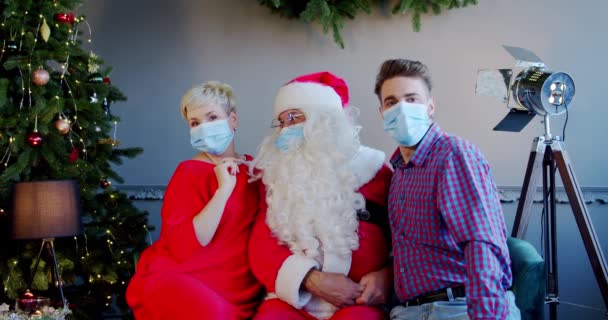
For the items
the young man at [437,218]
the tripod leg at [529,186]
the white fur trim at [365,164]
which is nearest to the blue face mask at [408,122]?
the young man at [437,218]

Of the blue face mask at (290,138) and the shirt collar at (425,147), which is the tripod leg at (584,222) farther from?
the blue face mask at (290,138)

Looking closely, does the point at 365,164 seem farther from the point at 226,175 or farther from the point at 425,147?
the point at 226,175

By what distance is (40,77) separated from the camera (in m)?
2.93

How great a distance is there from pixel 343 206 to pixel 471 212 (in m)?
0.59

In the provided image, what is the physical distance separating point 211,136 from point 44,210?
2.82ft

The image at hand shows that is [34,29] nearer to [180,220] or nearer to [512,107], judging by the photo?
[180,220]

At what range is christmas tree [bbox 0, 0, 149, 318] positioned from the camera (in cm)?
293

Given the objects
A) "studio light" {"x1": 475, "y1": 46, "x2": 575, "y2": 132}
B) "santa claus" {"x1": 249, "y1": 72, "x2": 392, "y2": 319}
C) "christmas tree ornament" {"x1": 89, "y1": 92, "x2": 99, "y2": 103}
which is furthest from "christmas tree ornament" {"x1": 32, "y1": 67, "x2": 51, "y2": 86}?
"studio light" {"x1": 475, "y1": 46, "x2": 575, "y2": 132}

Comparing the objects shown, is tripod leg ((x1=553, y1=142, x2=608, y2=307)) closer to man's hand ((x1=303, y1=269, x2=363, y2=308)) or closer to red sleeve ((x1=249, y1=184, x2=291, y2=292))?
man's hand ((x1=303, y1=269, x2=363, y2=308))

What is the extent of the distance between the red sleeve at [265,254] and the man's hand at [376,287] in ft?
1.01

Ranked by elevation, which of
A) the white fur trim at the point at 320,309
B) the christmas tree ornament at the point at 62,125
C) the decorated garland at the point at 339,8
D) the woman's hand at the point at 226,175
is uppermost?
the decorated garland at the point at 339,8

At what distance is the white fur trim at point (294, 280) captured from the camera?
7.32 ft

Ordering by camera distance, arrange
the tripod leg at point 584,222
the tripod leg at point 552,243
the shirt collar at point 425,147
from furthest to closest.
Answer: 1. the tripod leg at point 552,243
2. the tripod leg at point 584,222
3. the shirt collar at point 425,147

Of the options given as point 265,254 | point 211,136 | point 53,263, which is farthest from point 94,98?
point 265,254
